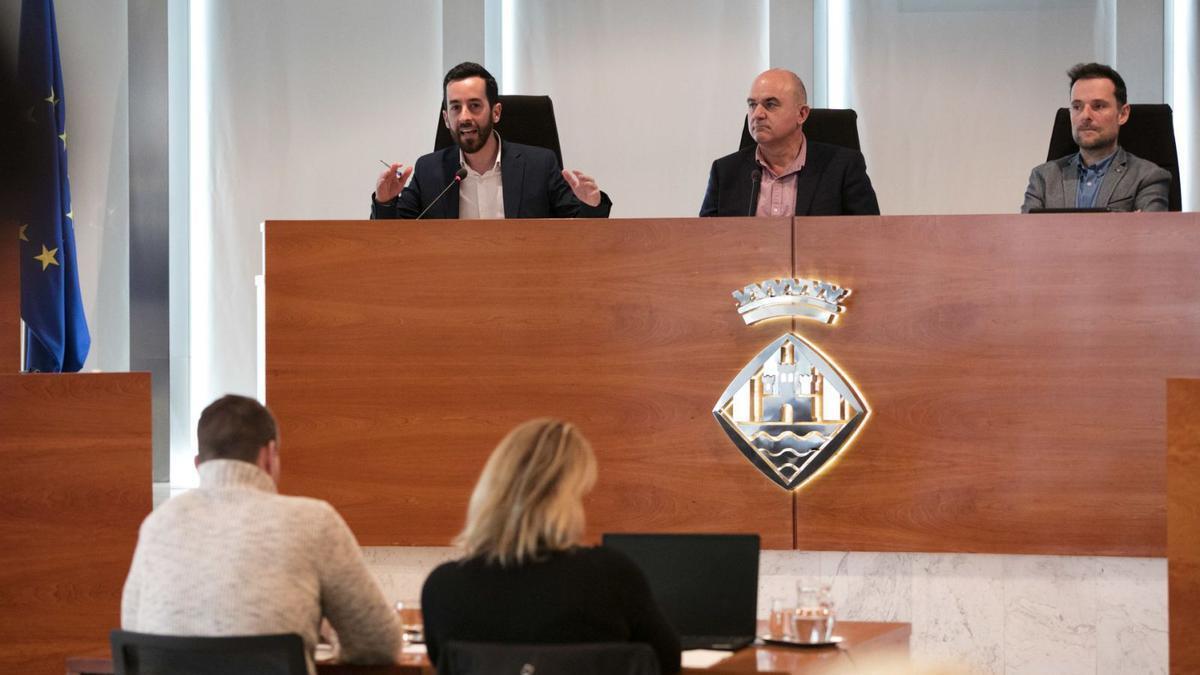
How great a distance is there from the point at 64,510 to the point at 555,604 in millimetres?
2304

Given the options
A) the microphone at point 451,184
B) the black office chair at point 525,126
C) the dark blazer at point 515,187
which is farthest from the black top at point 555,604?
the black office chair at point 525,126

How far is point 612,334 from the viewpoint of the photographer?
421 centimetres

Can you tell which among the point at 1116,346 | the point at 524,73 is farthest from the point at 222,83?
the point at 1116,346

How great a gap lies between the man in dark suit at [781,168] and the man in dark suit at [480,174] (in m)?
0.42

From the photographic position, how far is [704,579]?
3010 millimetres

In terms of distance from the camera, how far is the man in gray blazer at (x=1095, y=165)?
470 cm

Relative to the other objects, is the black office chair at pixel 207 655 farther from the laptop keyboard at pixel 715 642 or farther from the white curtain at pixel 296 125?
the white curtain at pixel 296 125

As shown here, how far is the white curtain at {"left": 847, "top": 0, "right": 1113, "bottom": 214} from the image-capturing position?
628 cm

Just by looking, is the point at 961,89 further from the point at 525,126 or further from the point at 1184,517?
the point at 1184,517

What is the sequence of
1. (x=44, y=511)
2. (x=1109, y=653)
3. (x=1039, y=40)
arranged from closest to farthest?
(x=1109, y=653) → (x=44, y=511) → (x=1039, y=40)

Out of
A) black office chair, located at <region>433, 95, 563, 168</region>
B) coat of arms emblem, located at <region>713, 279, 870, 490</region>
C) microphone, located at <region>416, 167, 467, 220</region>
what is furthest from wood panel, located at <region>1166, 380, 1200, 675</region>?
black office chair, located at <region>433, 95, 563, 168</region>

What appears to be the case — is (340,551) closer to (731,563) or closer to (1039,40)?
(731,563)

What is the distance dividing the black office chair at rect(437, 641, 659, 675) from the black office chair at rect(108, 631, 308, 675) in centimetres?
34

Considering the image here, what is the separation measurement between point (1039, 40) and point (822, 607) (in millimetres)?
4085
